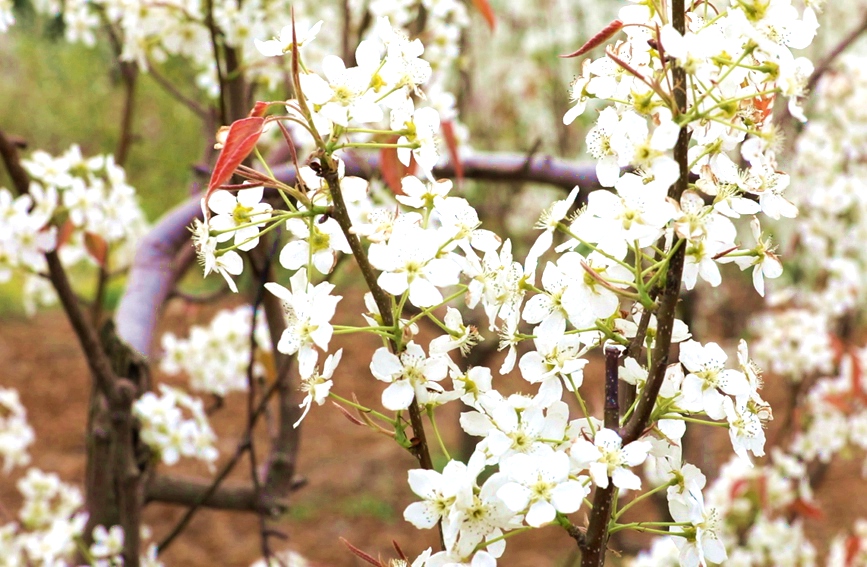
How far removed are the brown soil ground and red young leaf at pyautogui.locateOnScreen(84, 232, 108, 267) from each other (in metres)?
1.30

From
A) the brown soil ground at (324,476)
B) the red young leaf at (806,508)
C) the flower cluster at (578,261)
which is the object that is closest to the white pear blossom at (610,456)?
the flower cluster at (578,261)

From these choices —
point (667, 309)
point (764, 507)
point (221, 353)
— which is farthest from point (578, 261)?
point (764, 507)

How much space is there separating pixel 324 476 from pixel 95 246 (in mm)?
2371

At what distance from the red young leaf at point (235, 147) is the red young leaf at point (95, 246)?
1.12 meters

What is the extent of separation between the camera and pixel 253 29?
1.77 meters

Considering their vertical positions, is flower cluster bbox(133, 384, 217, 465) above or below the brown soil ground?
above

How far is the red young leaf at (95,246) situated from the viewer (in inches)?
65.1

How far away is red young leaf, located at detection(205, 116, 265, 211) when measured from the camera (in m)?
0.62

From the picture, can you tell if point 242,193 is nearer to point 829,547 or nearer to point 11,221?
point 11,221

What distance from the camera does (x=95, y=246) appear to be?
5.44ft

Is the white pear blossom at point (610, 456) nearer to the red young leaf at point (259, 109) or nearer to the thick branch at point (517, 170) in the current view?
the red young leaf at point (259, 109)

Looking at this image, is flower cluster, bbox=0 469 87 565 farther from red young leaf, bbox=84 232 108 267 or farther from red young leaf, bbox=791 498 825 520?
red young leaf, bbox=791 498 825 520

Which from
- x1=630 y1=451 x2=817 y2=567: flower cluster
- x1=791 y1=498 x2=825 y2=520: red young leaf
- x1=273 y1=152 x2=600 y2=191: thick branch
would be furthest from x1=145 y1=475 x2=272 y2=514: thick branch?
x1=791 y1=498 x2=825 y2=520: red young leaf

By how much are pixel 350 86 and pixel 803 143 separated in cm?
266
